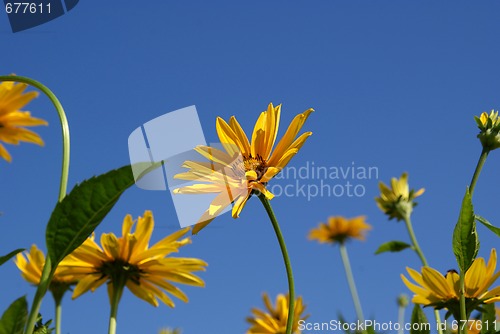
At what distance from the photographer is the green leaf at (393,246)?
1.94 meters

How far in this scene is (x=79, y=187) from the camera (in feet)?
2.82

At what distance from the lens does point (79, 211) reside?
87 centimetres

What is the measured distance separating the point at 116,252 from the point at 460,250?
99 centimetres

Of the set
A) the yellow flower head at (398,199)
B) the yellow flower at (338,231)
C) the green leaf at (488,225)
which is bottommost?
the green leaf at (488,225)

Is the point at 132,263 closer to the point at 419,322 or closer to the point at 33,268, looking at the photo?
the point at 33,268

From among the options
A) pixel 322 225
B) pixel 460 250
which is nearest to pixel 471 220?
pixel 460 250

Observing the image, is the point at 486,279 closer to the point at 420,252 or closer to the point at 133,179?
the point at 420,252

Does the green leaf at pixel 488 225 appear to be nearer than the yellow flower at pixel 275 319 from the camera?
Yes

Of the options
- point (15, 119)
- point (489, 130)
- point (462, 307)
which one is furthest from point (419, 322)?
point (15, 119)

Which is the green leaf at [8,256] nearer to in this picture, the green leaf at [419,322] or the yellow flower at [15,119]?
the green leaf at [419,322]

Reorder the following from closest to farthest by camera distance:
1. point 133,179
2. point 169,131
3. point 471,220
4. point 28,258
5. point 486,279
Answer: point 133,179, point 471,220, point 169,131, point 486,279, point 28,258

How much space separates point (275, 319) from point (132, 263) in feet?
4.98

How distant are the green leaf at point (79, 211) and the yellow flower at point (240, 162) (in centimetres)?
22

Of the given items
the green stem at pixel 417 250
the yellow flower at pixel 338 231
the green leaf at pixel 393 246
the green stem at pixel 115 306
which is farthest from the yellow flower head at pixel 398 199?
the yellow flower at pixel 338 231
